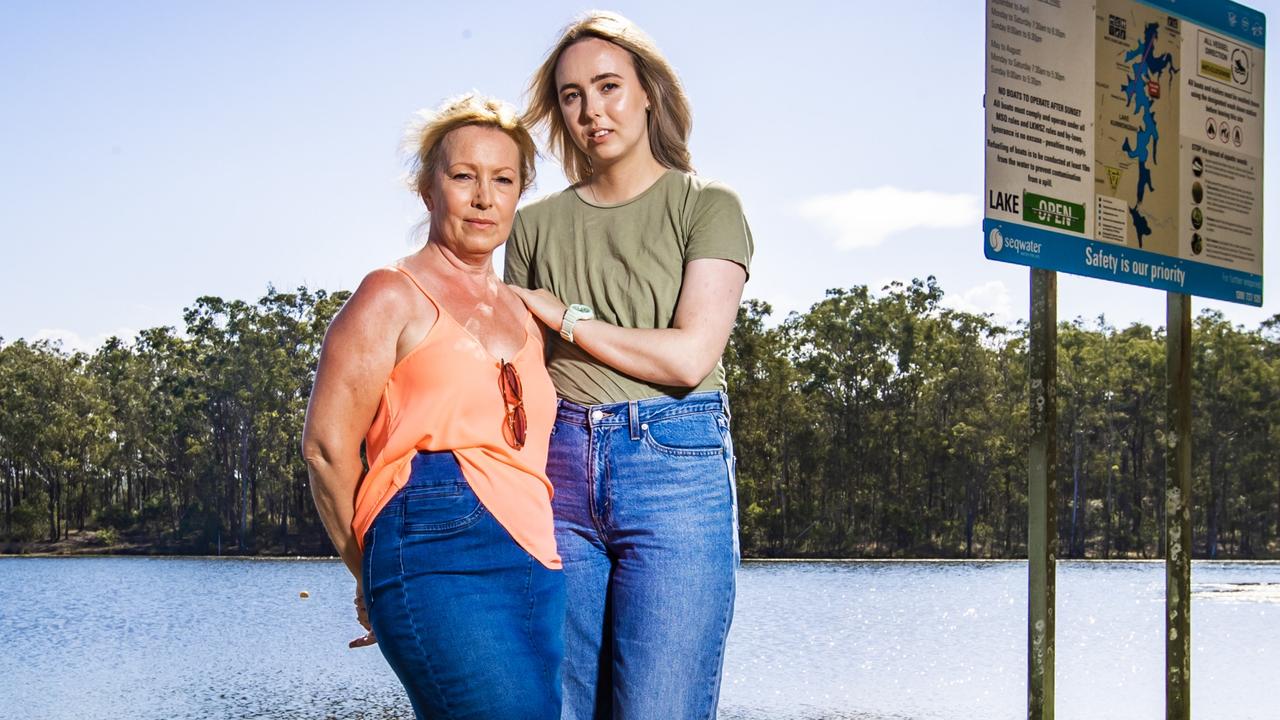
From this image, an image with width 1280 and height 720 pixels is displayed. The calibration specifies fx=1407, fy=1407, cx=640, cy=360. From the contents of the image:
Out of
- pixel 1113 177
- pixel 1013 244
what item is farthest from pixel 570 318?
pixel 1113 177

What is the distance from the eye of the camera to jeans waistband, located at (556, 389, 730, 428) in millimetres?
2240

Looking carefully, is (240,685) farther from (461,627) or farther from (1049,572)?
(461,627)

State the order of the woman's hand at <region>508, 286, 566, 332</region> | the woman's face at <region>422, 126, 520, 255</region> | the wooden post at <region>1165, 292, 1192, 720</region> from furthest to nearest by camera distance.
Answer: the wooden post at <region>1165, 292, 1192, 720</region>, the woman's hand at <region>508, 286, 566, 332</region>, the woman's face at <region>422, 126, 520, 255</region>

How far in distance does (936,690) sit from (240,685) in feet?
32.5

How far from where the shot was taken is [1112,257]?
4.18 metres

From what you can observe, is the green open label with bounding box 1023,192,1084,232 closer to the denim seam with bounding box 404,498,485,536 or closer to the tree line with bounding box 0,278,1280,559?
the denim seam with bounding box 404,498,485,536

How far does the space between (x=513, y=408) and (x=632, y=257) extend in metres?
0.46

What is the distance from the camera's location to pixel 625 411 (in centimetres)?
224

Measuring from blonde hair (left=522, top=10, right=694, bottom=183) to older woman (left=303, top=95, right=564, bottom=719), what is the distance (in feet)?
1.49

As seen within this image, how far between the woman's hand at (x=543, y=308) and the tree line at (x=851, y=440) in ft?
140

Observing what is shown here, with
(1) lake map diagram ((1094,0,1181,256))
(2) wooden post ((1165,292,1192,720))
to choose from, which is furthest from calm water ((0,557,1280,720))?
(1) lake map diagram ((1094,0,1181,256))

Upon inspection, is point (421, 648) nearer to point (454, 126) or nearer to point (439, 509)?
point (439, 509)

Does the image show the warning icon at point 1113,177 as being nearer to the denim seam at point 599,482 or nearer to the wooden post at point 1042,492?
the wooden post at point 1042,492

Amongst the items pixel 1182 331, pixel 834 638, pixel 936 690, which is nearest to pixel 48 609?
pixel 834 638
